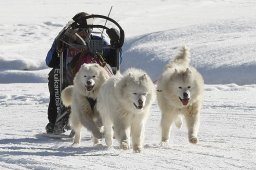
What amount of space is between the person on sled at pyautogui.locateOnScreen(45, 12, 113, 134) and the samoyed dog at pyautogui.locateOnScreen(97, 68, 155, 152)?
1314 mm

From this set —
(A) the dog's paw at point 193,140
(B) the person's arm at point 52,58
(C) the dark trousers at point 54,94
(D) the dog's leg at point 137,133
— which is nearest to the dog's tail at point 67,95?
(C) the dark trousers at point 54,94

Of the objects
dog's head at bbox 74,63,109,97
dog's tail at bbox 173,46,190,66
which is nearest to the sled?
dog's head at bbox 74,63,109,97

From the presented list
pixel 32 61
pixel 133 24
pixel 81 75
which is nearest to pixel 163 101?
pixel 81 75

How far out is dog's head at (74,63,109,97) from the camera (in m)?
6.01

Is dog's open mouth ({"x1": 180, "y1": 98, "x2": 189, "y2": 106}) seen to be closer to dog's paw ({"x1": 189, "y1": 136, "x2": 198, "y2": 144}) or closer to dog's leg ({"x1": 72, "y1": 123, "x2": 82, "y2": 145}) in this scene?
dog's paw ({"x1": 189, "y1": 136, "x2": 198, "y2": 144})

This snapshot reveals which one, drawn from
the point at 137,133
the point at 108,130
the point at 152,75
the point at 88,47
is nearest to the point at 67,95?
the point at 88,47

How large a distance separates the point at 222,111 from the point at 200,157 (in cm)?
318

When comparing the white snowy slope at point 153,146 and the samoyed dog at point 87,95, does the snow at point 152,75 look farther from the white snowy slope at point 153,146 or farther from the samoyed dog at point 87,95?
the samoyed dog at point 87,95

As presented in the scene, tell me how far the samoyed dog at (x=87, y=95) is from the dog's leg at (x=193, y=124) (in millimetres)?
832

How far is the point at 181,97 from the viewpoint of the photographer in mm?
5895

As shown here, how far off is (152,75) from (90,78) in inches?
331

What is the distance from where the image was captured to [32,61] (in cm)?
1678

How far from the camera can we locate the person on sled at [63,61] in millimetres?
6903

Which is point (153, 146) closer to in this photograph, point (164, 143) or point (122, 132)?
point (164, 143)
